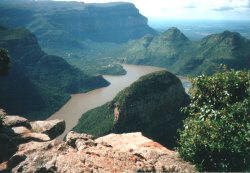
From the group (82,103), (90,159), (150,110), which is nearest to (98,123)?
(150,110)

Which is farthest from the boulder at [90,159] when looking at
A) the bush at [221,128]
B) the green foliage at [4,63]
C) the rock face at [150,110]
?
the rock face at [150,110]

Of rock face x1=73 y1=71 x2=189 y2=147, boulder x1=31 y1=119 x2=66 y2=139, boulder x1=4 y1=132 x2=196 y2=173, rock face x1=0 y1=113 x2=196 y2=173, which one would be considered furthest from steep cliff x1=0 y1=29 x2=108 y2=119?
boulder x1=4 y1=132 x2=196 y2=173

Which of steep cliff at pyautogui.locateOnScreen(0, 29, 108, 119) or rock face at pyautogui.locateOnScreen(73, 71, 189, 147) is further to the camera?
steep cliff at pyautogui.locateOnScreen(0, 29, 108, 119)

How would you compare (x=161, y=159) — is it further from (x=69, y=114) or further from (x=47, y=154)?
(x=69, y=114)

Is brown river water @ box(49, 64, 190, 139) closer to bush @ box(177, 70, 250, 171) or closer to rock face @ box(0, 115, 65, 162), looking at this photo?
rock face @ box(0, 115, 65, 162)

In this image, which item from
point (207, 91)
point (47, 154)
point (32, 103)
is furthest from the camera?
point (32, 103)

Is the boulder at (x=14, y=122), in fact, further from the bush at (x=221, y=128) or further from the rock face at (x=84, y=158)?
the bush at (x=221, y=128)

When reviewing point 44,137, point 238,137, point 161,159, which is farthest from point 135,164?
point 44,137
